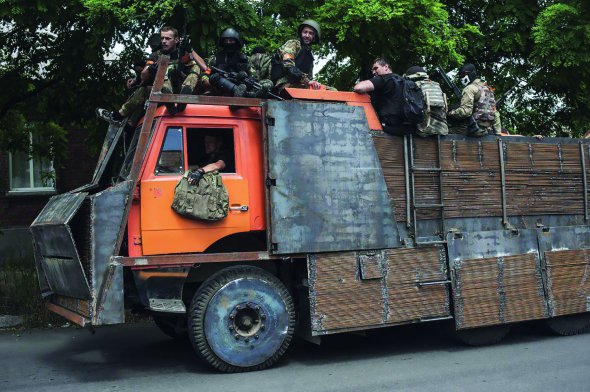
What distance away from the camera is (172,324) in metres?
7.61

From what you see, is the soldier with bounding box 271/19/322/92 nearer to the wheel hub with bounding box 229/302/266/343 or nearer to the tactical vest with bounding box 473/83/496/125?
the tactical vest with bounding box 473/83/496/125

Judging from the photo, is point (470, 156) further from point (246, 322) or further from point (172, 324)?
point (172, 324)

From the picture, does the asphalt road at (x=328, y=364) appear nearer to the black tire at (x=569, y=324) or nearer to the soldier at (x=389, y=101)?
the black tire at (x=569, y=324)

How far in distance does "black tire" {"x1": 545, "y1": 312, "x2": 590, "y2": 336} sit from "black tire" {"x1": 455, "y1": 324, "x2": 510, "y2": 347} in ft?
2.36

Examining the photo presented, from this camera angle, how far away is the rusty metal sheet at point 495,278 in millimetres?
7352

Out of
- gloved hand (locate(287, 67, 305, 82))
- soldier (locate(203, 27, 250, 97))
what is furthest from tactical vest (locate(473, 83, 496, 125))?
soldier (locate(203, 27, 250, 97))

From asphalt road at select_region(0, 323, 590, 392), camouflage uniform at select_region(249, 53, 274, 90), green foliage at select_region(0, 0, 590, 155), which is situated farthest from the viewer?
green foliage at select_region(0, 0, 590, 155)

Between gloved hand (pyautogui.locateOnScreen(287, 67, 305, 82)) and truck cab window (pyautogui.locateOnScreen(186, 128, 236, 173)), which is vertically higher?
gloved hand (pyautogui.locateOnScreen(287, 67, 305, 82))

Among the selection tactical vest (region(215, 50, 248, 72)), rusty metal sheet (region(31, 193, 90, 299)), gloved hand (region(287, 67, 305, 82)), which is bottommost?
rusty metal sheet (region(31, 193, 90, 299))

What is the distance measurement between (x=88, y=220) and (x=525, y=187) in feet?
16.2

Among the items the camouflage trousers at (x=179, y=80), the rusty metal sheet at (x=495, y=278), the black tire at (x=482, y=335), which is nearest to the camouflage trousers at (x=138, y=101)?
the camouflage trousers at (x=179, y=80)

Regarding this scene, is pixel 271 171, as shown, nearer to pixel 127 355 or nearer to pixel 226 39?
pixel 226 39

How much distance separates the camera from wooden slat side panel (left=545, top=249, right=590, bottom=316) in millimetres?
7863

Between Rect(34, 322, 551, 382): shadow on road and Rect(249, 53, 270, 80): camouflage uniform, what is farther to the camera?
Rect(249, 53, 270, 80): camouflage uniform
